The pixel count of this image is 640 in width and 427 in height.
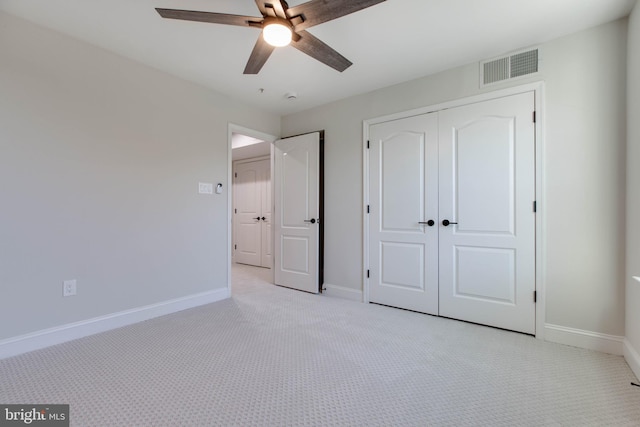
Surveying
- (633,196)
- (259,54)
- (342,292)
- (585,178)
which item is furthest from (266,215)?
(633,196)

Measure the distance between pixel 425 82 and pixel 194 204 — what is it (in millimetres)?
2792

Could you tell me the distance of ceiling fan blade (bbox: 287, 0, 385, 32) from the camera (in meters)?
1.55

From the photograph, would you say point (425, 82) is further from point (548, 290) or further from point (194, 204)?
point (194, 204)

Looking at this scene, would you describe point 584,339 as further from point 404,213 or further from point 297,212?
point 297,212

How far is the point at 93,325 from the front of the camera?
2500 millimetres

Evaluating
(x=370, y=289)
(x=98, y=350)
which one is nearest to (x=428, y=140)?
(x=370, y=289)

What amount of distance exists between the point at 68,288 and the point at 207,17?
92.0 inches

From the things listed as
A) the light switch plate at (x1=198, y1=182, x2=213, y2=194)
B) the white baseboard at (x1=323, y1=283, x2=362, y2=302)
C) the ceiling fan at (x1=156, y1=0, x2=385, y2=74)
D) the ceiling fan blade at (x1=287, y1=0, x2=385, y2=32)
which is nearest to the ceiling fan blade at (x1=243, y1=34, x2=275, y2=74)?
the ceiling fan at (x1=156, y1=0, x2=385, y2=74)

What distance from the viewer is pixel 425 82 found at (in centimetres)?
302

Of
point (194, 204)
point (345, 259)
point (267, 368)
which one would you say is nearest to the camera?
point (267, 368)

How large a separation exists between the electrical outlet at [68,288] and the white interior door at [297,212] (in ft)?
7.49

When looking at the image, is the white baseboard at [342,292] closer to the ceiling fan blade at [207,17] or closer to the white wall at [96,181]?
the white wall at [96,181]

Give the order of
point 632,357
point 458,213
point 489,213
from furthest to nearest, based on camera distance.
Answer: point 458,213 < point 489,213 < point 632,357

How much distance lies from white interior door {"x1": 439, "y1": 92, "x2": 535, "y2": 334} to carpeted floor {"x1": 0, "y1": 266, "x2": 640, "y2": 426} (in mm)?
248
